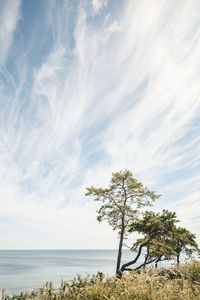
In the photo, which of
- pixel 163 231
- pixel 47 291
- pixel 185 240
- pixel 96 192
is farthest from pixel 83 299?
pixel 185 240

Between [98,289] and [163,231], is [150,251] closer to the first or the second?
[163,231]

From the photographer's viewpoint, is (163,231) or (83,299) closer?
(83,299)

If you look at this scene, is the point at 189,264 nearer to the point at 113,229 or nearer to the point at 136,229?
the point at 136,229

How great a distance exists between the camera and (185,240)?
2070 cm

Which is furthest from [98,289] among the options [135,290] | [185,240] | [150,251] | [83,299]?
[185,240]

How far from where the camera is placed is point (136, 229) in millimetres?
16078

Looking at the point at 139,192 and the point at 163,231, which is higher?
the point at 139,192

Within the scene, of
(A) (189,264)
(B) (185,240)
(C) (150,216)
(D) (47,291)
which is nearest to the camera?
(D) (47,291)

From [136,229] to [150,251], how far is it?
1870 mm

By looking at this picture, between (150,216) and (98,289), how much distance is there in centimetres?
1226

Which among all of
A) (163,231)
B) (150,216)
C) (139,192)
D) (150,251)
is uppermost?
(139,192)

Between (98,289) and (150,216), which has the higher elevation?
(150,216)

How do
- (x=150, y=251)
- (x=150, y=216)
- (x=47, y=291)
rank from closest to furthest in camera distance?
1. (x=47, y=291)
2. (x=150, y=251)
3. (x=150, y=216)

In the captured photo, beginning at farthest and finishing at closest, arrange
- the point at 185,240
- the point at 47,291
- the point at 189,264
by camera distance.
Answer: the point at 185,240
the point at 189,264
the point at 47,291
